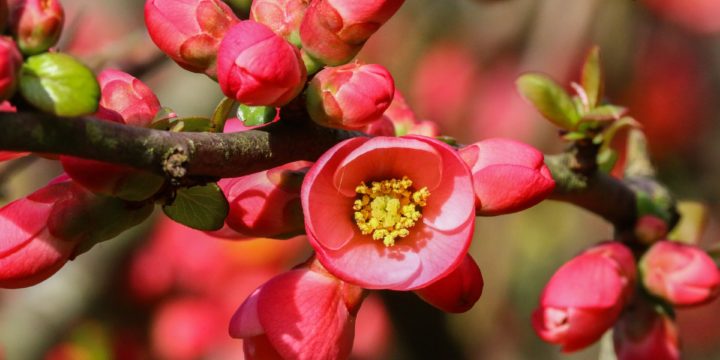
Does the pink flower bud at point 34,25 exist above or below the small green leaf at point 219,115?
above

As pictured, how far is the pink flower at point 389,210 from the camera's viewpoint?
73cm

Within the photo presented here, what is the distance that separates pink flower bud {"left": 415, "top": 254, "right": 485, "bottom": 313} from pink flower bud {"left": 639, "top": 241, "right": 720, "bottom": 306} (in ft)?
1.34

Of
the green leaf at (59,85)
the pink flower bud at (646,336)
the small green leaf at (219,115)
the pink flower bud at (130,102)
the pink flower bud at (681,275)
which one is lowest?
the pink flower bud at (646,336)

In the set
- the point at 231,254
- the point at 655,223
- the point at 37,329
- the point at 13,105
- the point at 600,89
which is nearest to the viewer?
the point at 13,105

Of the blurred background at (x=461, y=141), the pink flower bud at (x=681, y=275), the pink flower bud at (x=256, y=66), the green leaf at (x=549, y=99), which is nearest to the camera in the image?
the pink flower bud at (x=256, y=66)

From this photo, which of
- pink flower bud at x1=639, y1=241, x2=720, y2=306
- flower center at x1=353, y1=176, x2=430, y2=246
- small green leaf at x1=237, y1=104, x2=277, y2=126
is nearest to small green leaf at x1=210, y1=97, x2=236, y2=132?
small green leaf at x1=237, y1=104, x2=277, y2=126

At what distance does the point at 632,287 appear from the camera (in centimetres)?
108

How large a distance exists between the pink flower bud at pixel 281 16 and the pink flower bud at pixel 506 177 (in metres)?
0.18

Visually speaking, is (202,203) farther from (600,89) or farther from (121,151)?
(600,89)

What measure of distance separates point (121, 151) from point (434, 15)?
2.16 meters

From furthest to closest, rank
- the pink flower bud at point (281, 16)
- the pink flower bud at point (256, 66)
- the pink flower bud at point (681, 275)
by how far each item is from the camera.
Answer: the pink flower bud at point (681, 275) → the pink flower bud at point (281, 16) → the pink flower bud at point (256, 66)

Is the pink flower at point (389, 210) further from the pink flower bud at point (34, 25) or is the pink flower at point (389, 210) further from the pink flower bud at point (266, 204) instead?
the pink flower bud at point (34, 25)

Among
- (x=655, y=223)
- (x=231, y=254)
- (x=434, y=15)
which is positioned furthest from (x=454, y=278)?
(x=434, y=15)

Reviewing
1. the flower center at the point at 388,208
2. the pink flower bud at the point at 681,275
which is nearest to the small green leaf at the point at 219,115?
the flower center at the point at 388,208
